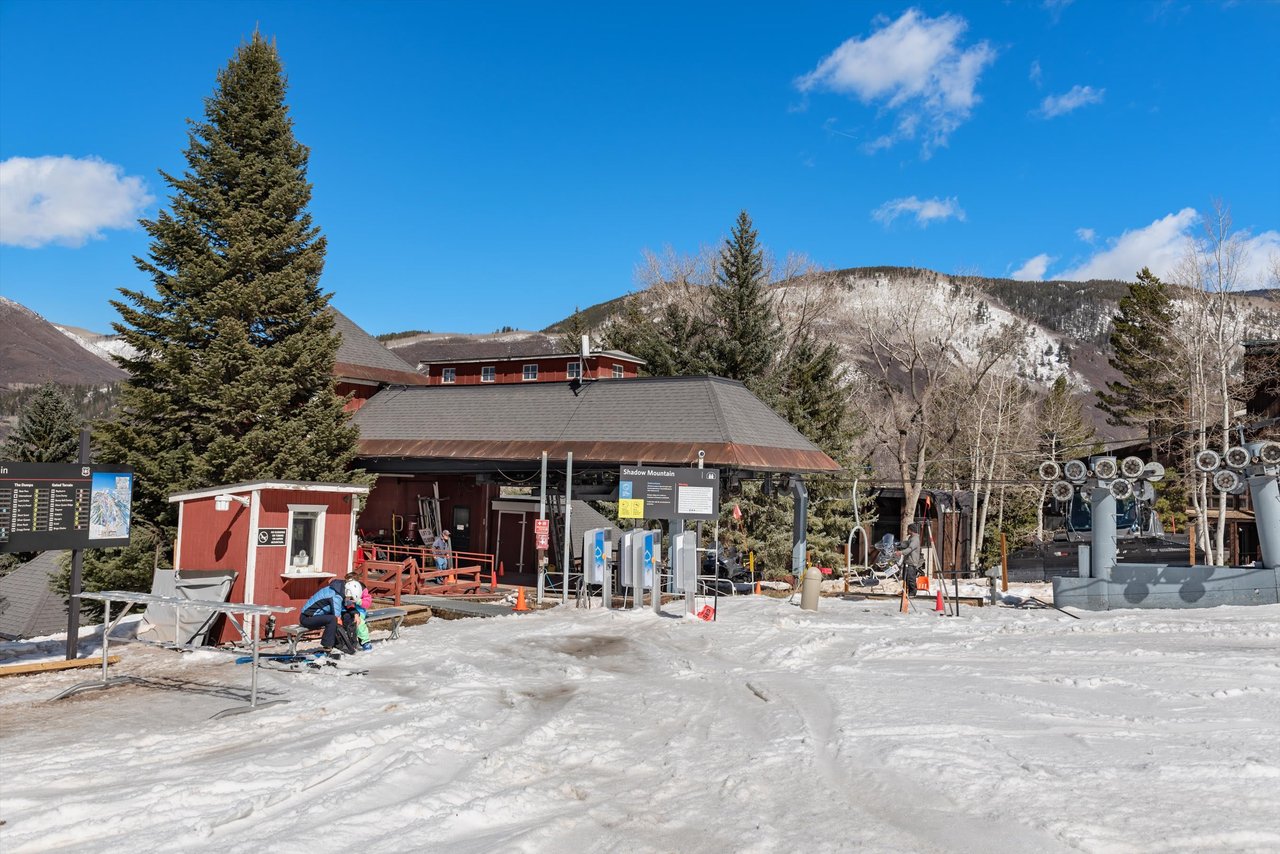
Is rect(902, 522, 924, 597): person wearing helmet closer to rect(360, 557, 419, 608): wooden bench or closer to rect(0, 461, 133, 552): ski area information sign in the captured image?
rect(360, 557, 419, 608): wooden bench

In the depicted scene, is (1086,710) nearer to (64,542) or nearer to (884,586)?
(64,542)

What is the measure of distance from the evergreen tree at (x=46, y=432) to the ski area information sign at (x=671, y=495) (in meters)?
35.3

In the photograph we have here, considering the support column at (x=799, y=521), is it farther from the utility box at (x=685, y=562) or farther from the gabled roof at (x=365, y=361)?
the gabled roof at (x=365, y=361)

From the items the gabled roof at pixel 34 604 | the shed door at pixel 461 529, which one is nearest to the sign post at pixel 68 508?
the shed door at pixel 461 529

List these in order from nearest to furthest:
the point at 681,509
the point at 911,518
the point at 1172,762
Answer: the point at 1172,762 → the point at 681,509 → the point at 911,518

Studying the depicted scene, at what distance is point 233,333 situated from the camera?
26.7 meters

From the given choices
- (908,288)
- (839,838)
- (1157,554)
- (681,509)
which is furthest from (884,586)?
(839,838)

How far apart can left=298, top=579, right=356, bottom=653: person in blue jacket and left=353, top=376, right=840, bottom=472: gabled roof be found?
34.3ft

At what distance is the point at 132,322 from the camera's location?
27.3 metres

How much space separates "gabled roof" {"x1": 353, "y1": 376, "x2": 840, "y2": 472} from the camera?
939 inches

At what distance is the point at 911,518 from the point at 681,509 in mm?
26827

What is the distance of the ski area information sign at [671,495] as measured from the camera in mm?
20078

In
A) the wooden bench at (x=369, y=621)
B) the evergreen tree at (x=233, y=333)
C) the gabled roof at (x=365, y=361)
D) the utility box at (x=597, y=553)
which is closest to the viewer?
the wooden bench at (x=369, y=621)

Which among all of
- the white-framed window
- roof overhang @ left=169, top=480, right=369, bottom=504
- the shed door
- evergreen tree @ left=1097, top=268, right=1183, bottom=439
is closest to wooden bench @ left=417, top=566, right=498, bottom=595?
the white-framed window
